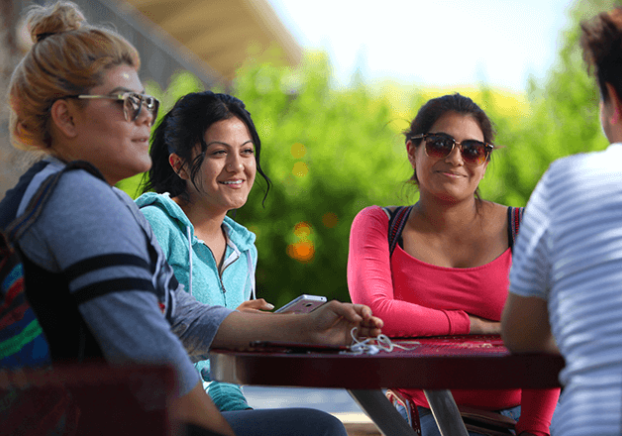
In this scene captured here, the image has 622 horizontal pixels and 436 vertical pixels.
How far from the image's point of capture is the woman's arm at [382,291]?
6.98 feet

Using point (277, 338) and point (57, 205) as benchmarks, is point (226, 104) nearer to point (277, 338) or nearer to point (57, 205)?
point (277, 338)

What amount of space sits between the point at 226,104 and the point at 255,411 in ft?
4.38

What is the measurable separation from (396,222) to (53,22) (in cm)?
154

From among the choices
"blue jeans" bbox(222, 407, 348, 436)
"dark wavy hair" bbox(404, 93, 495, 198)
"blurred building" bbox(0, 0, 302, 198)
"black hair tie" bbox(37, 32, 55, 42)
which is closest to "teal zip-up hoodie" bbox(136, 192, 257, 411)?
"blue jeans" bbox(222, 407, 348, 436)

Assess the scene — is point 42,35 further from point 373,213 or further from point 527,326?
point 373,213

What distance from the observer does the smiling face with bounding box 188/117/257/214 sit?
2.53 meters

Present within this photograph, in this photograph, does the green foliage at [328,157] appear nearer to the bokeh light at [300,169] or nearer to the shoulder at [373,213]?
the bokeh light at [300,169]

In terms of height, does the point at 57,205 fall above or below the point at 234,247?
above

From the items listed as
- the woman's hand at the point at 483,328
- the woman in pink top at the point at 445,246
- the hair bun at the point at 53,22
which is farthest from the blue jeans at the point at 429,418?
the hair bun at the point at 53,22

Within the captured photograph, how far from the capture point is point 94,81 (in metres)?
1.56

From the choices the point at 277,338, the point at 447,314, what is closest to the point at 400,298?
the point at 447,314

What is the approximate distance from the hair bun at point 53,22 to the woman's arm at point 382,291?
1333 millimetres

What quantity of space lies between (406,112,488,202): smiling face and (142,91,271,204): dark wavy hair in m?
0.71

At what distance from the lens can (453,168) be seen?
8.44 ft
